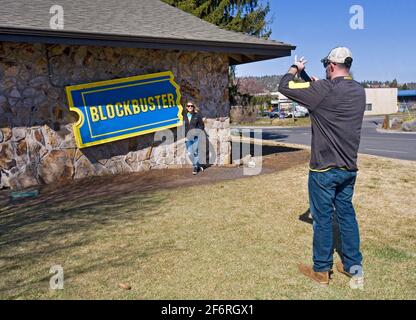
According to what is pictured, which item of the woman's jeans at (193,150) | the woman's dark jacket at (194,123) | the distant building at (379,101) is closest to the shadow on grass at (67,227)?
the woman's jeans at (193,150)

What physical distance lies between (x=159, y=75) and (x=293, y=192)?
4.77 meters

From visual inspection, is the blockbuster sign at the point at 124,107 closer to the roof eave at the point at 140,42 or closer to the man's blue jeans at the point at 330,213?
the roof eave at the point at 140,42

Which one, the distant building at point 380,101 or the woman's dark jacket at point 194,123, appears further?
the distant building at point 380,101

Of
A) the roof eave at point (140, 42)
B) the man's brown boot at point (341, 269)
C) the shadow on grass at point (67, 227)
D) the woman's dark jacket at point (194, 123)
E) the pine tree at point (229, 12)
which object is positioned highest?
the pine tree at point (229, 12)

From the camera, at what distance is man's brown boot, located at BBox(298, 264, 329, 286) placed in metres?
3.64

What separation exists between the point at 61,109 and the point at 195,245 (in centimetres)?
563

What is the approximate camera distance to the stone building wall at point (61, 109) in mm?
8156

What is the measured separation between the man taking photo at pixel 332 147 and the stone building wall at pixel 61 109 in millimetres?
6502

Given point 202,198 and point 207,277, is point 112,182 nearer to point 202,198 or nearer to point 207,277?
point 202,198

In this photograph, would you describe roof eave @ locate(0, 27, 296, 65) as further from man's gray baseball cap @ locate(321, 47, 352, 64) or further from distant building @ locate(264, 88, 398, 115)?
distant building @ locate(264, 88, 398, 115)

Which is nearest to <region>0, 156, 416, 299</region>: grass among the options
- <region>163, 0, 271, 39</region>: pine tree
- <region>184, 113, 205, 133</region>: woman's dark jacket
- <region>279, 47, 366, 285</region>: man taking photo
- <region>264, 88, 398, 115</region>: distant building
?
<region>279, 47, 366, 285</region>: man taking photo

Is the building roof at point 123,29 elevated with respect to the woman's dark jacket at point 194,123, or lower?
elevated

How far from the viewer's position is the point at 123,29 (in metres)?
8.68

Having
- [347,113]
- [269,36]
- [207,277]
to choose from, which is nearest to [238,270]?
[207,277]
